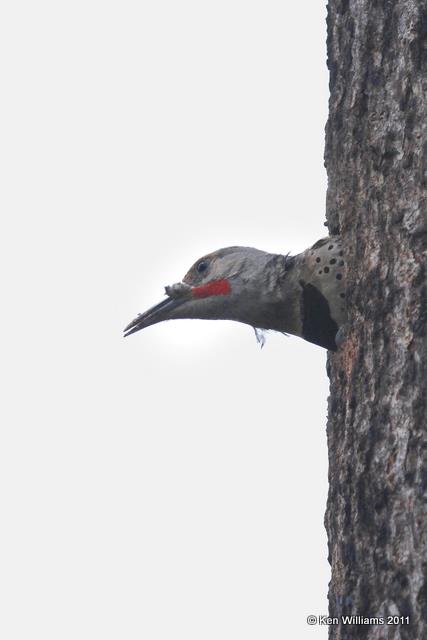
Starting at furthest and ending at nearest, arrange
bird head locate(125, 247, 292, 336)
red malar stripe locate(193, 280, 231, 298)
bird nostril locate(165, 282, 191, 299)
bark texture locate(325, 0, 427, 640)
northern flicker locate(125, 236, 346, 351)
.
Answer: bird nostril locate(165, 282, 191, 299)
red malar stripe locate(193, 280, 231, 298)
bird head locate(125, 247, 292, 336)
northern flicker locate(125, 236, 346, 351)
bark texture locate(325, 0, 427, 640)

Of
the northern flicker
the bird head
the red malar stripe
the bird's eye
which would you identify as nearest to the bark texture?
the northern flicker

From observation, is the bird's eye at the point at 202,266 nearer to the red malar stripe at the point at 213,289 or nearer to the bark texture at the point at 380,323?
the red malar stripe at the point at 213,289

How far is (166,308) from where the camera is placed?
5.56m

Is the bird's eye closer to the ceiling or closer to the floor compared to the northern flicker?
closer to the ceiling

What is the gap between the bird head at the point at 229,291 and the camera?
16.7 ft

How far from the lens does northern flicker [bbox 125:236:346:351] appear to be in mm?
4609

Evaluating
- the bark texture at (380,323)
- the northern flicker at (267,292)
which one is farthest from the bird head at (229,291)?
the bark texture at (380,323)

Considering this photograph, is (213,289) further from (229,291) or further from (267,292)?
(267,292)

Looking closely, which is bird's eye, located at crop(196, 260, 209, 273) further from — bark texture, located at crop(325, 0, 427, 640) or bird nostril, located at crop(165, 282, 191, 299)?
bark texture, located at crop(325, 0, 427, 640)

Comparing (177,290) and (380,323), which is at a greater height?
(177,290)

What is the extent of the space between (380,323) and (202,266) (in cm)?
170

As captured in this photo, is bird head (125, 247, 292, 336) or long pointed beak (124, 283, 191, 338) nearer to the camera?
bird head (125, 247, 292, 336)

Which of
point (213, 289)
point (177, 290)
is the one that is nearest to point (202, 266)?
point (177, 290)

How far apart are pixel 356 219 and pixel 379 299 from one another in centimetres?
44
